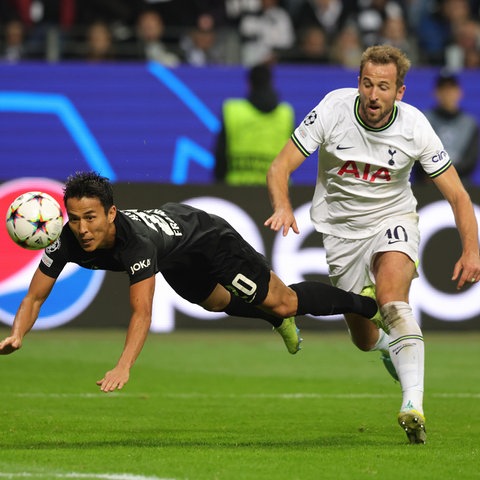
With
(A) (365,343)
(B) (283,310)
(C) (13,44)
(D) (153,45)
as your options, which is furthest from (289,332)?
(C) (13,44)

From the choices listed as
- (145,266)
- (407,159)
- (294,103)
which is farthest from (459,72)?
(145,266)

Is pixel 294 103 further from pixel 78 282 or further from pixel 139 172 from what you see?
pixel 78 282

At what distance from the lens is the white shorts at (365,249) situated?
833 centimetres

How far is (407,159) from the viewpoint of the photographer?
8352 millimetres

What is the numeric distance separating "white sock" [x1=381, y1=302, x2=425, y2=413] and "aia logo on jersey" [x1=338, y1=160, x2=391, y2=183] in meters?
0.91

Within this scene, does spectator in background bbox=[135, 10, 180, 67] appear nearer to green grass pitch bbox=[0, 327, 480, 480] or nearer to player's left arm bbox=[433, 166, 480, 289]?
green grass pitch bbox=[0, 327, 480, 480]

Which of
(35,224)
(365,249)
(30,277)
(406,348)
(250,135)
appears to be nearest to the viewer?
(35,224)

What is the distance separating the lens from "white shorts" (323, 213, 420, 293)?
27.3ft

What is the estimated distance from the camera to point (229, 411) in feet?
30.2

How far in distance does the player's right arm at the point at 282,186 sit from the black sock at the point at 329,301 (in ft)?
1.99

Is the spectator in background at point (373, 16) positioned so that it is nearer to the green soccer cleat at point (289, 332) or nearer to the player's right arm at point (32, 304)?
the green soccer cleat at point (289, 332)

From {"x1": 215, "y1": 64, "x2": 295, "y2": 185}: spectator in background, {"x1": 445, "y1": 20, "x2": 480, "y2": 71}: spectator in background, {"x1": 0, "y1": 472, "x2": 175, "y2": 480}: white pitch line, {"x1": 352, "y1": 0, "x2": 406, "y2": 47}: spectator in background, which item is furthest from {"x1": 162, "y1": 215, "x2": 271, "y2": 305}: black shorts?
{"x1": 445, "y1": 20, "x2": 480, "y2": 71}: spectator in background

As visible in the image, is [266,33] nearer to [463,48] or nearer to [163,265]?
[463,48]

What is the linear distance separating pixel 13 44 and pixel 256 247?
570 centimetres
